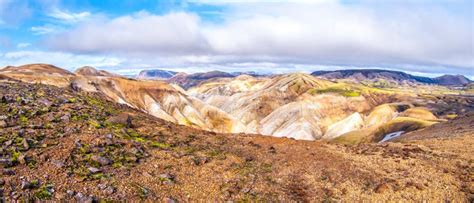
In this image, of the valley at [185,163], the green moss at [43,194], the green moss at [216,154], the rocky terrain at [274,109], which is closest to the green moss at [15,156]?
the valley at [185,163]

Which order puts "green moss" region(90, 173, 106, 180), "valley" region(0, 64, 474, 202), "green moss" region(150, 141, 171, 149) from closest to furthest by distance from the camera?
1. "valley" region(0, 64, 474, 202)
2. "green moss" region(90, 173, 106, 180)
3. "green moss" region(150, 141, 171, 149)

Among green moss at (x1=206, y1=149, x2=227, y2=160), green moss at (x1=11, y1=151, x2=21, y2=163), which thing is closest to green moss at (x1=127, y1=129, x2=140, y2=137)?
green moss at (x1=206, y1=149, x2=227, y2=160)

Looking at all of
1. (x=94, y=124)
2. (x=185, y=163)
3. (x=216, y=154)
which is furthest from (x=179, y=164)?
(x=94, y=124)

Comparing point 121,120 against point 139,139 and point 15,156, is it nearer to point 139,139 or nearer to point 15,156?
point 139,139

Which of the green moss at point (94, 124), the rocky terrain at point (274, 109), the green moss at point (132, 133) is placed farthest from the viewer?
the rocky terrain at point (274, 109)

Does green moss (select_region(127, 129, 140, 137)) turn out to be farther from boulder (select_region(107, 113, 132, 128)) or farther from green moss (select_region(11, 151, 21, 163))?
green moss (select_region(11, 151, 21, 163))

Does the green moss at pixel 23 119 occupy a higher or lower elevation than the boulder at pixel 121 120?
higher

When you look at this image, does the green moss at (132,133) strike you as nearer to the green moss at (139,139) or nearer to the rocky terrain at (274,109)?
the green moss at (139,139)

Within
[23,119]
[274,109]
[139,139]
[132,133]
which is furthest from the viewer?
[274,109]
